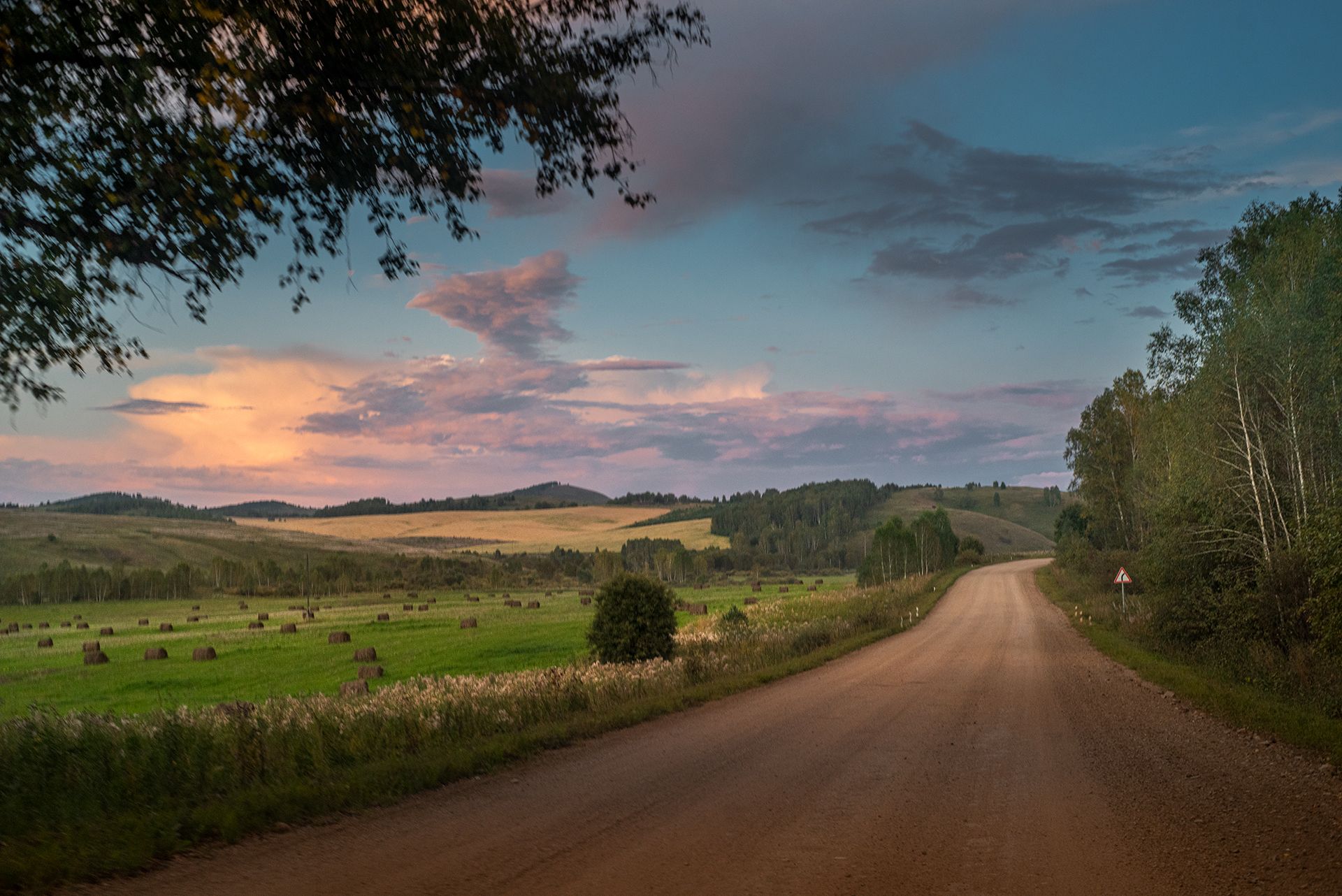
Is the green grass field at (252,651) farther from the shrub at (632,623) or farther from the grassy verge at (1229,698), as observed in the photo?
the grassy verge at (1229,698)

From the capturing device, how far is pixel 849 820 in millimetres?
7914

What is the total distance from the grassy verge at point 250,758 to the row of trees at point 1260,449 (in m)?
16.0

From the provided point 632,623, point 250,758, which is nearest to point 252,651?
point 632,623

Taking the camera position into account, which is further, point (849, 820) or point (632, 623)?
point (632, 623)

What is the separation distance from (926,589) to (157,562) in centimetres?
10398

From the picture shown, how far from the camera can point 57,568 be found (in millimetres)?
Result: 85875

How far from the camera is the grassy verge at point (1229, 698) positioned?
12.5m

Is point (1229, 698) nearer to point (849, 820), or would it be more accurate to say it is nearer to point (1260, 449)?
point (1260, 449)

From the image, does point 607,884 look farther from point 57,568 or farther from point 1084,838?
point 57,568

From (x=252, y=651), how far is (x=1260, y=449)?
142 feet

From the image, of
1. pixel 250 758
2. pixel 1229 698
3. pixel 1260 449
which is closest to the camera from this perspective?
pixel 250 758

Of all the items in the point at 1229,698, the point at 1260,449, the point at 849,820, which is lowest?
the point at 1229,698

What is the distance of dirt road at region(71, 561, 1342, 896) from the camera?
621 cm

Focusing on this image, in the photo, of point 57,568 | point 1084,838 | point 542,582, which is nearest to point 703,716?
point 1084,838
